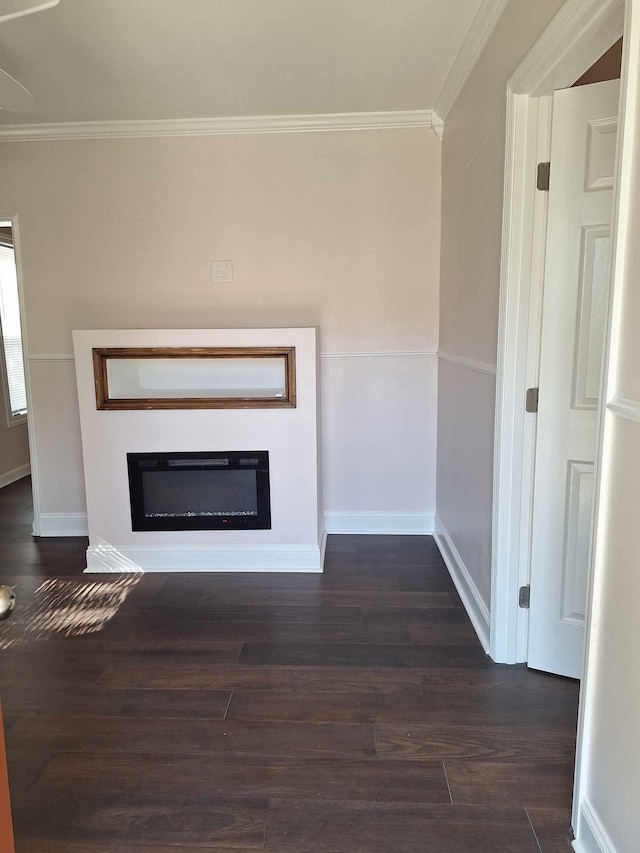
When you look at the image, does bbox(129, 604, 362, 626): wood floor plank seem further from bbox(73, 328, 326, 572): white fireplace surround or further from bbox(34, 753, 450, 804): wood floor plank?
bbox(34, 753, 450, 804): wood floor plank

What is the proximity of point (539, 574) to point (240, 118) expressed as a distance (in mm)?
2784

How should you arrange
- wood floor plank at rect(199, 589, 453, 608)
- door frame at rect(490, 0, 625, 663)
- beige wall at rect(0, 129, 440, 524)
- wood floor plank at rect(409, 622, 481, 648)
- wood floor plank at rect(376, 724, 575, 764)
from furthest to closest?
beige wall at rect(0, 129, 440, 524)
wood floor plank at rect(199, 589, 453, 608)
wood floor plank at rect(409, 622, 481, 648)
door frame at rect(490, 0, 625, 663)
wood floor plank at rect(376, 724, 575, 764)

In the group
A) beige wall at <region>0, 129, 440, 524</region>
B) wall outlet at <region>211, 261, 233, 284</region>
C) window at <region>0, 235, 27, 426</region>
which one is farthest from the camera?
window at <region>0, 235, 27, 426</region>

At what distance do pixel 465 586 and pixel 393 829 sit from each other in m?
1.31

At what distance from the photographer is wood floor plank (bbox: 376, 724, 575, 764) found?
5.55ft

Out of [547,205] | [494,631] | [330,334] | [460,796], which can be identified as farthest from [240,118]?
[460,796]

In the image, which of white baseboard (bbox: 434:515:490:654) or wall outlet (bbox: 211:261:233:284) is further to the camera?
wall outlet (bbox: 211:261:233:284)

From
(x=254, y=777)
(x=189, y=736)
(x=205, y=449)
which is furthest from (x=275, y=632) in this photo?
(x=205, y=449)

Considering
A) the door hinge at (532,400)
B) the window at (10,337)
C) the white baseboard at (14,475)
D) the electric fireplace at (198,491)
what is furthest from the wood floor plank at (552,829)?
the window at (10,337)

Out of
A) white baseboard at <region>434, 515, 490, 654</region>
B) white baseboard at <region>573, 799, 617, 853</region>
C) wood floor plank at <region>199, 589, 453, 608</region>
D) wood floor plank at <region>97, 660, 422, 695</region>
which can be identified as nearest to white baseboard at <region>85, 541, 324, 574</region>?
wood floor plank at <region>199, 589, 453, 608</region>

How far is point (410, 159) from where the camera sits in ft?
10.4

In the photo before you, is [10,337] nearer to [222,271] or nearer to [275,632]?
[222,271]

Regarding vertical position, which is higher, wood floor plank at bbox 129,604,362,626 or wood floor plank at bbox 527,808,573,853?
wood floor plank at bbox 527,808,573,853

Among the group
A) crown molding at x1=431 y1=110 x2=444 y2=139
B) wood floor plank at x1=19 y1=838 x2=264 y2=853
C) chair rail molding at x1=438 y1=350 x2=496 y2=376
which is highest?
crown molding at x1=431 y1=110 x2=444 y2=139
